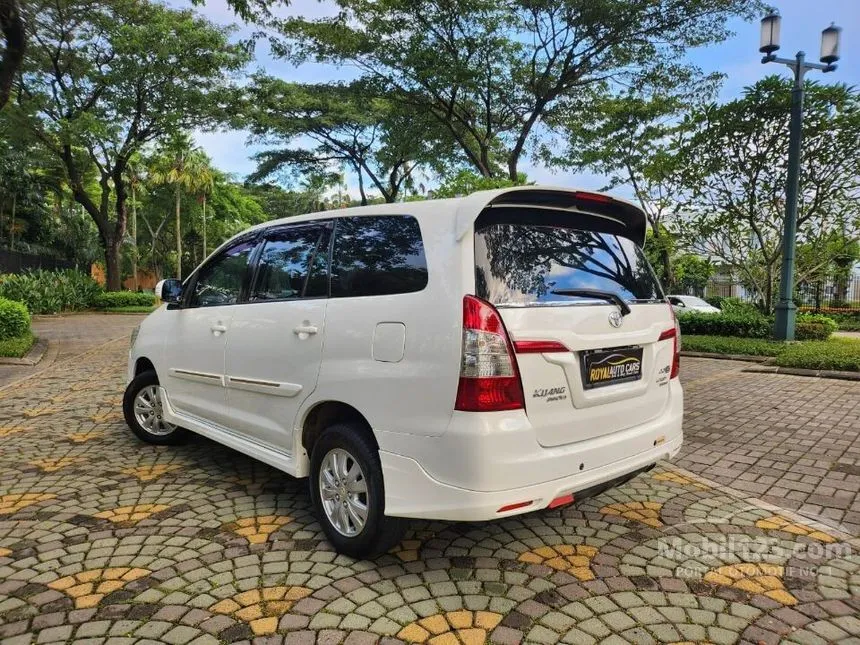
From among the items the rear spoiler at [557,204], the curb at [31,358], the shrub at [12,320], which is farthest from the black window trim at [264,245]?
the shrub at [12,320]

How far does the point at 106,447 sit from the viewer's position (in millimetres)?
4859

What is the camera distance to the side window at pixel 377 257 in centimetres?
277

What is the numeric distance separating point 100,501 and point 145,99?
2012 cm

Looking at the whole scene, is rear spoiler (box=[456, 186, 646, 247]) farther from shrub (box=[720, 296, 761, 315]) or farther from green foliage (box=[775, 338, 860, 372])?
shrub (box=[720, 296, 761, 315])

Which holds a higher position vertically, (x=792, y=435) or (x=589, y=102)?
(x=589, y=102)

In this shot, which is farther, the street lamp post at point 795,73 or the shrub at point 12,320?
the shrub at point 12,320

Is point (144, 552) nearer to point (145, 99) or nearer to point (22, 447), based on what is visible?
point (22, 447)

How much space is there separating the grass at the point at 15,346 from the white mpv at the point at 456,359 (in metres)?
8.59

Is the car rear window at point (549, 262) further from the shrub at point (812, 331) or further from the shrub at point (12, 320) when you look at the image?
the shrub at point (12, 320)

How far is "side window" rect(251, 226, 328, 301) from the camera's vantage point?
331 centimetres

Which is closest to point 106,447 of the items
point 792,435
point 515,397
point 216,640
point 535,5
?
point 216,640

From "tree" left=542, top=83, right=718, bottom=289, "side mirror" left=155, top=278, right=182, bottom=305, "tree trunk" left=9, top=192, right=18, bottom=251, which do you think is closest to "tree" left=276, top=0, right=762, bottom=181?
"tree" left=542, top=83, right=718, bottom=289

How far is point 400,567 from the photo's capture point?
2.84m

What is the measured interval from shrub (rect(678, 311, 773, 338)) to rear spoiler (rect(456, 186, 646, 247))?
10.9 meters
